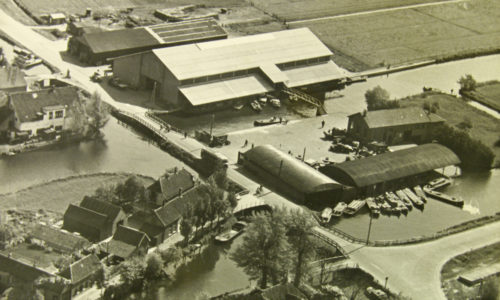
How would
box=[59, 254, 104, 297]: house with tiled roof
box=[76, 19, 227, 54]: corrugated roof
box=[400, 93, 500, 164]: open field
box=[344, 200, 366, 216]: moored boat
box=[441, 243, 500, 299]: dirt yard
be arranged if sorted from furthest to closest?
box=[76, 19, 227, 54]: corrugated roof < box=[400, 93, 500, 164]: open field < box=[344, 200, 366, 216]: moored boat < box=[441, 243, 500, 299]: dirt yard < box=[59, 254, 104, 297]: house with tiled roof

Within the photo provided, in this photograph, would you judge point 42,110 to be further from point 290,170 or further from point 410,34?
point 410,34

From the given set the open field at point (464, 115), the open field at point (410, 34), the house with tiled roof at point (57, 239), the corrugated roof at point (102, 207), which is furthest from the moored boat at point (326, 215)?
the open field at point (410, 34)

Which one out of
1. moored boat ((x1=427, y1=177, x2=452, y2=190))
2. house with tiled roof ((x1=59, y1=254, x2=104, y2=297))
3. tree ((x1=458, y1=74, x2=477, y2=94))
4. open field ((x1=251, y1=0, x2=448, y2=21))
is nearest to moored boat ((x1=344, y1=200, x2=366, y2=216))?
moored boat ((x1=427, y1=177, x2=452, y2=190))

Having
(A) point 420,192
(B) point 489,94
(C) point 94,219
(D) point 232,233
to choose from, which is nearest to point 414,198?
(A) point 420,192

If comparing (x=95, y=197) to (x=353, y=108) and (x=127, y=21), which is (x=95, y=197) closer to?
(x=353, y=108)

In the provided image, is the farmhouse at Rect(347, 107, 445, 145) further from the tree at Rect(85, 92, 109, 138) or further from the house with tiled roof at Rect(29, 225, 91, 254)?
the house with tiled roof at Rect(29, 225, 91, 254)

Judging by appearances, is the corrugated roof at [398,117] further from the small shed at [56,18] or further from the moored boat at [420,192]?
the small shed at [56,18]

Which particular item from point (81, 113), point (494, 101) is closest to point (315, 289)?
point (81, 113)
